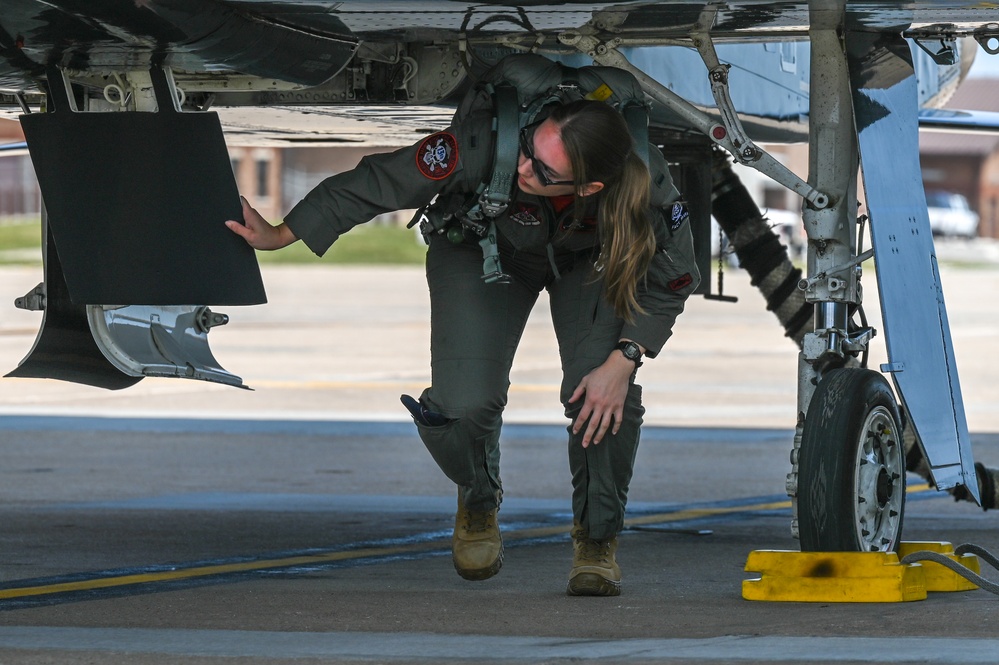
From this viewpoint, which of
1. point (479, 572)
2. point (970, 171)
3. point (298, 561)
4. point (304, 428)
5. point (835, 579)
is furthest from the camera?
point (970, 171)

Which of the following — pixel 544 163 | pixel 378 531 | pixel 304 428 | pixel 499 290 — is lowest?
pixel 304 428

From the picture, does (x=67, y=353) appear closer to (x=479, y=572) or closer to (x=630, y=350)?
(x=479, y=572)

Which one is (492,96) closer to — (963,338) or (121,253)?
(121,253)

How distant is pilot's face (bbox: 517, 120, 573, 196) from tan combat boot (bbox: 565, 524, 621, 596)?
1.11m

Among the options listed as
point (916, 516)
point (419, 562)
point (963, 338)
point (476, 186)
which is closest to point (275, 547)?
point (419, 562)

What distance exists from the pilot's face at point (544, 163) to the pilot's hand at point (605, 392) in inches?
21.1

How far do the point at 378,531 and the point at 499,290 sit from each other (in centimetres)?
214

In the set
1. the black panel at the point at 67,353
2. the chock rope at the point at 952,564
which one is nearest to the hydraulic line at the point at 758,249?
the chock rope at the point at 952,564

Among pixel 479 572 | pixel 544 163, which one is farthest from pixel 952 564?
pixel 544 163

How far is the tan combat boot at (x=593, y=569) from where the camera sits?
5121 mm

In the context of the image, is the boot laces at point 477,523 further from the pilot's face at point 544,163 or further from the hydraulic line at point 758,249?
the hydraulic line at point 758,249

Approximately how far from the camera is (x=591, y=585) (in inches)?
201

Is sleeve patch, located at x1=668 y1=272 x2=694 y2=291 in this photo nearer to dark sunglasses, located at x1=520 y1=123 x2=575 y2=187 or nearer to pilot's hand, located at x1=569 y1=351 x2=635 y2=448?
pilot's hand, located at x1=569 y1=351 x2=635 y2=448

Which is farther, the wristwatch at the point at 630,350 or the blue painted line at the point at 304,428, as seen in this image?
the blue painted line at the point at 304,428
